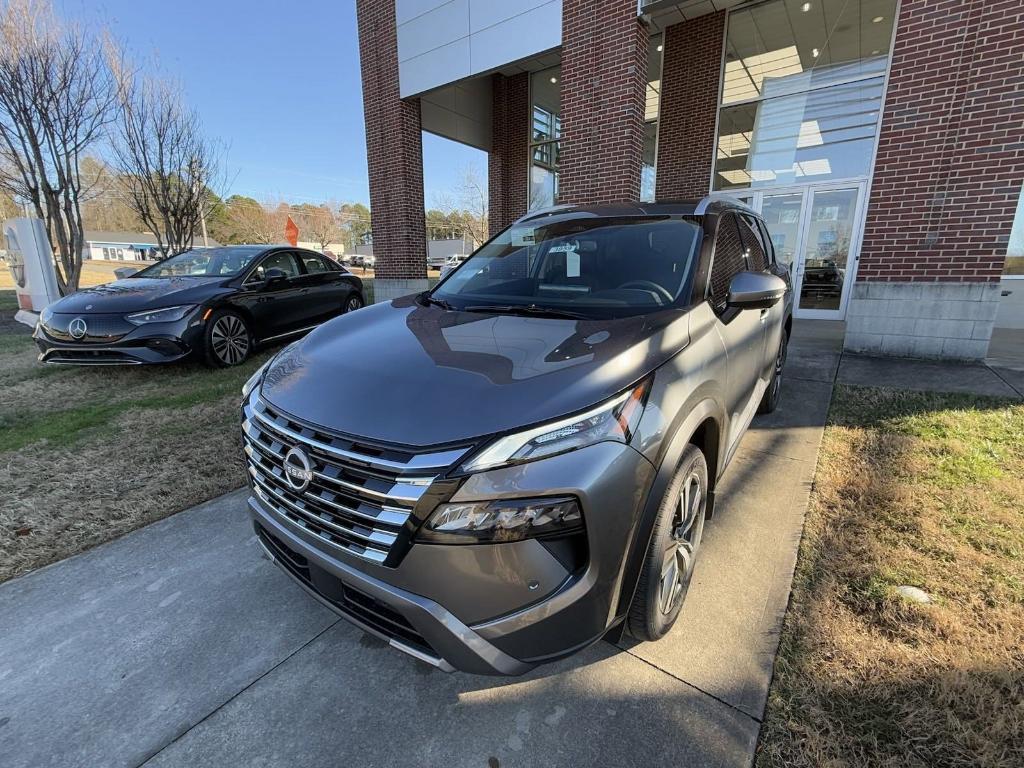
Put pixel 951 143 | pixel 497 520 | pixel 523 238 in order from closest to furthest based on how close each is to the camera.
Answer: pixel 497 520 → pixel 523 238 → pixel 951 143

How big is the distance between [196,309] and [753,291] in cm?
565

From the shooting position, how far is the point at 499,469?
1.36 m

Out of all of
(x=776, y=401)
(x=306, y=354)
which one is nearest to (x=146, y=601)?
(x=306, y=354)

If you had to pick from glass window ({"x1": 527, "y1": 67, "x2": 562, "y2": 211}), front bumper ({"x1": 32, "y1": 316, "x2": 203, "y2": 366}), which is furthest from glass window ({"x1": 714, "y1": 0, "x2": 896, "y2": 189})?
front bumper ({"x1": 32, "y1": 316, "x2": 203, "y2": 366})

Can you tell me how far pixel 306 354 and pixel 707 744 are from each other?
200 cm

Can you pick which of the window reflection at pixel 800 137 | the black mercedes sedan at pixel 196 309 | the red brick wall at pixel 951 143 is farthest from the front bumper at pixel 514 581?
the window reflection at pixel 800 137

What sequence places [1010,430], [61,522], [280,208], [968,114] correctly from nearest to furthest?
[61,522]
[1010,430]
[968,114]
[280,208]

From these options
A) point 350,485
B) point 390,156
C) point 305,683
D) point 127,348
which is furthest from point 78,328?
point 390,156

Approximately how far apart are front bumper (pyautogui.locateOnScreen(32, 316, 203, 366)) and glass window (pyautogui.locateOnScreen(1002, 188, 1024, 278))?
503 inches

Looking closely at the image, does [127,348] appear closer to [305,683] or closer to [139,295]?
[139,295]

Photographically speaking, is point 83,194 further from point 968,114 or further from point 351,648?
point 968,114

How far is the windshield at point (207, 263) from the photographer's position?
20.9 feet

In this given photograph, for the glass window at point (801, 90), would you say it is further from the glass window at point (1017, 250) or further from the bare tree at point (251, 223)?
the bare tree at point (251, 223)

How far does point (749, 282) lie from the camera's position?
2.34m
